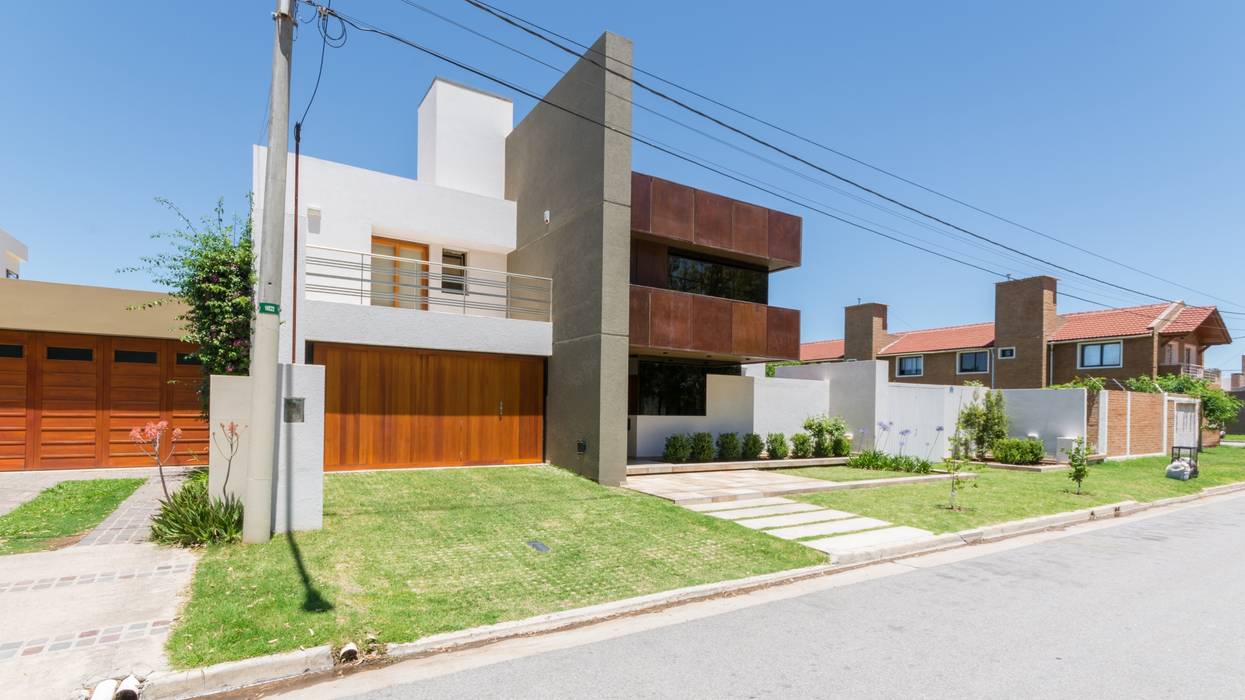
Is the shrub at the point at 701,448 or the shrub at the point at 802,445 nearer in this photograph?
the shrub at the point at 701,448

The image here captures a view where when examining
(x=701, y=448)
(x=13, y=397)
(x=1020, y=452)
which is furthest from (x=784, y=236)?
(x=13, y=397)

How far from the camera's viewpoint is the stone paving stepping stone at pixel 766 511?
9.62m

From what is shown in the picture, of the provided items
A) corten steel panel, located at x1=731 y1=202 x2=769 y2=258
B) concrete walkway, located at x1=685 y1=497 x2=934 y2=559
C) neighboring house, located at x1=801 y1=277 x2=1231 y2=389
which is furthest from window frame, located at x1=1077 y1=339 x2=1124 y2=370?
concrete walkway, located at x1=685 y1=497 x2=934 y2=559

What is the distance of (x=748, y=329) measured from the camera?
14648 millimetres

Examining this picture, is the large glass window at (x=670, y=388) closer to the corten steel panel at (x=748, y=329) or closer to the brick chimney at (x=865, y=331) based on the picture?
the corten steel panel at (x=748, y=329)

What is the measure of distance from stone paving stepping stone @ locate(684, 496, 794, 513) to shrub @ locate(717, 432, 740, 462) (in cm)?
421

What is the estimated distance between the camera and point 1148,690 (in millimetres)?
4172

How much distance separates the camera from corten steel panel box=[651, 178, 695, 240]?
44.3ft

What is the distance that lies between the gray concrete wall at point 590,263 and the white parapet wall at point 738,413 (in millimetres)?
3054

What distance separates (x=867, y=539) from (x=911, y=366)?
3365 cm

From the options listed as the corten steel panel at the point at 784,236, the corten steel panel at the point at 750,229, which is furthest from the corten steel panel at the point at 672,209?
the corten steel panel at the point at 784,236

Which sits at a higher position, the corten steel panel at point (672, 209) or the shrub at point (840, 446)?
the corten steel panel at point (672, 209)

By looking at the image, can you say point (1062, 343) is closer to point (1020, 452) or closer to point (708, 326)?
point (1020, 452)

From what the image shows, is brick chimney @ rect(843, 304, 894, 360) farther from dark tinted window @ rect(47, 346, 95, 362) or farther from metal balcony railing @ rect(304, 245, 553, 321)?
dark tinted window @ rect(47, 346, 95, 362)
